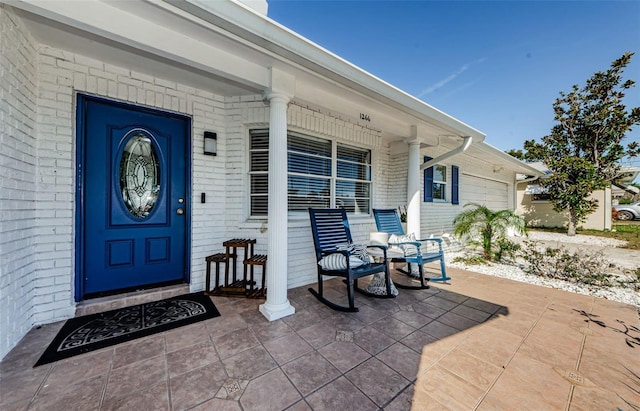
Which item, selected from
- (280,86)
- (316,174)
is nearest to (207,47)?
(280,86)

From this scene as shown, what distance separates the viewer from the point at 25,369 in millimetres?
1611

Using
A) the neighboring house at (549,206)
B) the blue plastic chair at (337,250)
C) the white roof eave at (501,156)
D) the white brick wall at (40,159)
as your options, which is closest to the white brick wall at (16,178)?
the white brick wall at (40,159)

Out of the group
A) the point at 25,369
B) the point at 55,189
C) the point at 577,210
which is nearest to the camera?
the point at 25,369

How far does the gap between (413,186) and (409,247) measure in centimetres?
115

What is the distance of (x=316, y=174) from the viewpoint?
3785 mm

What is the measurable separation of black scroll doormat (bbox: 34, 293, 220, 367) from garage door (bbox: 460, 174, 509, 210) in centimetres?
663

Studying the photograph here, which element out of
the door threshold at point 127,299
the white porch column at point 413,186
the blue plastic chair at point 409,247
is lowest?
the door threshold at point 127,299

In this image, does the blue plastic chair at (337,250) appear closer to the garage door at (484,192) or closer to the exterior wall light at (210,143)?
the exterior wall light at (210,143)

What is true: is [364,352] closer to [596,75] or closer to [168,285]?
[168,285]

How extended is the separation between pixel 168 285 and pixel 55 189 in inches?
57.0

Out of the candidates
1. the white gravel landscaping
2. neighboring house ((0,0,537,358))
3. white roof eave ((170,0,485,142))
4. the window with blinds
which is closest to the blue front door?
neighboring house ((0,0,537,358))

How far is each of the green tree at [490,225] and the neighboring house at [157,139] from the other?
6.55ft

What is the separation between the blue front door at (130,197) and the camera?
8.04 feet

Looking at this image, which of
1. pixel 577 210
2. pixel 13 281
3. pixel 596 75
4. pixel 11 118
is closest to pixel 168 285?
pixel 13 281
